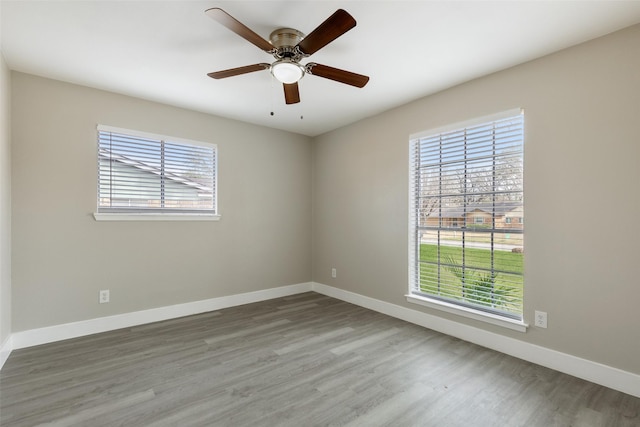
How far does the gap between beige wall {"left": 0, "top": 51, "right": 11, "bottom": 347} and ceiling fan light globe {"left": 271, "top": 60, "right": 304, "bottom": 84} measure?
7.34ft

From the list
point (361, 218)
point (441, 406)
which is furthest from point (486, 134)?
point (441, 406)

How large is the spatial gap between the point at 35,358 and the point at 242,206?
2453mm

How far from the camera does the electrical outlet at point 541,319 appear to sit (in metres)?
2.43

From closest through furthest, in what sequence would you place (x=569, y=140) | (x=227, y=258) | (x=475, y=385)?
(x=475, y=385)
(x=569, y=140)
(x=227, y=258)

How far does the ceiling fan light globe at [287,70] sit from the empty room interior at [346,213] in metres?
0.02

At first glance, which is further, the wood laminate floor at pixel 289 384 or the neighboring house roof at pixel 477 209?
the neighboring house roof at pixel 477 209

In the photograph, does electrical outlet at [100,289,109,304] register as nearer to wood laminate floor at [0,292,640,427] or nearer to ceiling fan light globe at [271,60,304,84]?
wood laminate floor at [0,292,640,427]

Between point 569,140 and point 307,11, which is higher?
point 307,11

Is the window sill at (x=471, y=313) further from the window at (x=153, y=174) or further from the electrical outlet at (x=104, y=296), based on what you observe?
the electrical outlet at (x=104, y=296)

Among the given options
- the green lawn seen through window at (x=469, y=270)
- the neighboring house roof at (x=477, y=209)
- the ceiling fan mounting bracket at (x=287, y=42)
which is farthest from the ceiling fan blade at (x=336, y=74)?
the green lawn seen through window at (x=469, y=270)

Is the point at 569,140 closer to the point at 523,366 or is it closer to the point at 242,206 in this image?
the point at 523,366

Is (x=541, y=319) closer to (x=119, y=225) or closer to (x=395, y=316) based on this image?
(x=395, y=316)

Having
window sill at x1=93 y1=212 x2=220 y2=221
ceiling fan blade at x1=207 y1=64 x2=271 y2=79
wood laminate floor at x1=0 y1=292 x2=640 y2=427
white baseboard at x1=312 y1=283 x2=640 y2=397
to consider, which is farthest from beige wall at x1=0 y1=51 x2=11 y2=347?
white baseboard at x1=312 y1=283 x2=640 y2=397

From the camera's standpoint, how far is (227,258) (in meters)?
3.99
